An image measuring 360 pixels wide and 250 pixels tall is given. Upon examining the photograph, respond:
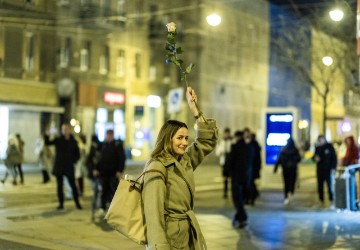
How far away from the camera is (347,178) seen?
13094 millimetres

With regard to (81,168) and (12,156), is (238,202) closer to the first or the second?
(81,168)

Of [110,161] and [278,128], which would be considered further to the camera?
[278,128]

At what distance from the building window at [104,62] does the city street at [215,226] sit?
2261 centimetres

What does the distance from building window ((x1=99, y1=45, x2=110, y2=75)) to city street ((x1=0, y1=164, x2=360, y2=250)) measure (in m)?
22.6

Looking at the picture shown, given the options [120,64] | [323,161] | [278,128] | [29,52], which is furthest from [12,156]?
[120,64]

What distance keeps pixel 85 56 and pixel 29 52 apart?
4.21 meters

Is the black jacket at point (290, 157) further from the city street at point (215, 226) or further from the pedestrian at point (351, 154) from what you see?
the pedestrian at point (351, 154)

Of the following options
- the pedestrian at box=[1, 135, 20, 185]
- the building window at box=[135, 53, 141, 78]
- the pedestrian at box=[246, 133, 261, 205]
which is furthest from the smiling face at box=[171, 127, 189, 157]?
the building window at box=[135, 53, 141, 78]

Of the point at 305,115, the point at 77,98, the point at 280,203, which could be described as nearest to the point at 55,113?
the point at 77,98

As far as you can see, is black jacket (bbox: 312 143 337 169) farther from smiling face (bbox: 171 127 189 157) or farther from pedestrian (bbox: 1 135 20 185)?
smiling face (bbox: 171 127 189 157)

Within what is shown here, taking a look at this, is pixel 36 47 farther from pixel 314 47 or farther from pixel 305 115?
pixel 305 115

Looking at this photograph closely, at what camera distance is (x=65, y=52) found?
3822 cm

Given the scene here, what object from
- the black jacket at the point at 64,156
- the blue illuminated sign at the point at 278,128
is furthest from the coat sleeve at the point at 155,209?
the blue illuminated sign at the point at 278,128

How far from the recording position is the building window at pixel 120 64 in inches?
1650
